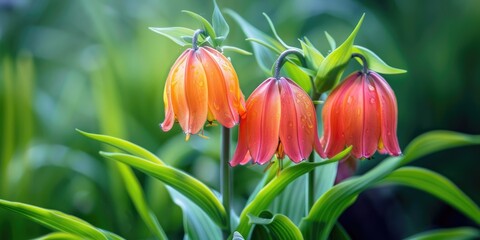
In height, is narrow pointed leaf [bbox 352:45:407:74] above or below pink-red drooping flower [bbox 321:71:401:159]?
above

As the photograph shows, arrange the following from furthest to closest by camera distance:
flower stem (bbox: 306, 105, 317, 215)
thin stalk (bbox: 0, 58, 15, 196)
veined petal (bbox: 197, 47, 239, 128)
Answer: thin stalk (bbox: 0, 58, 15, 196) → flower stem (bbox: 306, 105, 317, 215) → veined petal (bbox: 197, 47, 239, 128)

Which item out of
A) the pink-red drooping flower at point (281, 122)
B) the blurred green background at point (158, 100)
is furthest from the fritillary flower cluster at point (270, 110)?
the blurred green background at point (158, 100)

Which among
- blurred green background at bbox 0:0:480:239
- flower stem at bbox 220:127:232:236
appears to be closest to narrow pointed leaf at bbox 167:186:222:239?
flower stem at bbox 220:127:232:236

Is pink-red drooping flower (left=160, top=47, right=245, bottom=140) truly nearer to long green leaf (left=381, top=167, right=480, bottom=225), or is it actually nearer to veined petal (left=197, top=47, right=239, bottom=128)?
veined petal (left=197, top=47, right=239, bottom=128)

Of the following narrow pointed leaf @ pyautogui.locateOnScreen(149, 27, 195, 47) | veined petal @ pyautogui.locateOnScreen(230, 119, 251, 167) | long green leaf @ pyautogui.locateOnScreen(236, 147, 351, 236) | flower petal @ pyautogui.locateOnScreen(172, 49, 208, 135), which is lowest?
long green leaf @ pyautogui.locateOnScreen(236, 147, 351, 236)

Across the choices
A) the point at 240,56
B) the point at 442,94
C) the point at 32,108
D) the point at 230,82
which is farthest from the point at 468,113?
the point at 230,82

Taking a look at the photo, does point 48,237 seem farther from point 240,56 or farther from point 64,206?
point 240,56
